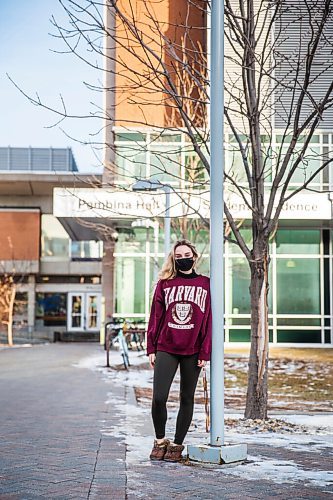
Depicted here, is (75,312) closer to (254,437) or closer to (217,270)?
(254,437)

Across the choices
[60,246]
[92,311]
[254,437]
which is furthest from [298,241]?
[254,437]

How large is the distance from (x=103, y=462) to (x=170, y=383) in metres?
0.81

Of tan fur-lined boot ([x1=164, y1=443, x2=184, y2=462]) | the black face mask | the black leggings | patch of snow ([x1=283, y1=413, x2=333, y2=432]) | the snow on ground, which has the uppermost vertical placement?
the black face mask

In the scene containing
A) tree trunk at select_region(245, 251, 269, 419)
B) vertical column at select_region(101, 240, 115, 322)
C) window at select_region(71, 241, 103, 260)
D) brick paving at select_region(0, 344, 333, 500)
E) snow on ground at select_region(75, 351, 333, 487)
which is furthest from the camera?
window at select_region(71, 241, 103, 260)

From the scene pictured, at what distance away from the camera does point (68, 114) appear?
9234 millimetres

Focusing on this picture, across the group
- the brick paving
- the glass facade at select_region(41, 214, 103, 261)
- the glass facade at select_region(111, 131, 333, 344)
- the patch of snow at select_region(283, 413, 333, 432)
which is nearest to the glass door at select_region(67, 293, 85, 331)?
the glass facade at select_region(41, 214, 103, 261)

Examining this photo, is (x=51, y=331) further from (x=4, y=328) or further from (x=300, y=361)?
(x=300, y=361)

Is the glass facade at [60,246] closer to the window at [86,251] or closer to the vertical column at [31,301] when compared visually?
the window at [86,251]

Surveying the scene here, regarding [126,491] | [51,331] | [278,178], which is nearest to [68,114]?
[278,178]

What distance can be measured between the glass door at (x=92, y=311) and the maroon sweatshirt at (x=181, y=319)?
4199 cm

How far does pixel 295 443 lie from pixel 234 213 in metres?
21.6

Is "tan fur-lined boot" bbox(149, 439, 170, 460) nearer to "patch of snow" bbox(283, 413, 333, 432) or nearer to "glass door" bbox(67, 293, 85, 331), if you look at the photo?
"patch of snow" bbox(283, 413, 333, 432)

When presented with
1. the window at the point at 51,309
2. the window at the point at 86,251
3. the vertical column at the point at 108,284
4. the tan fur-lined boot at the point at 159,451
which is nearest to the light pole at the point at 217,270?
the tan fur-lined boot at the point at 159,451

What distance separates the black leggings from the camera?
23.0ft
